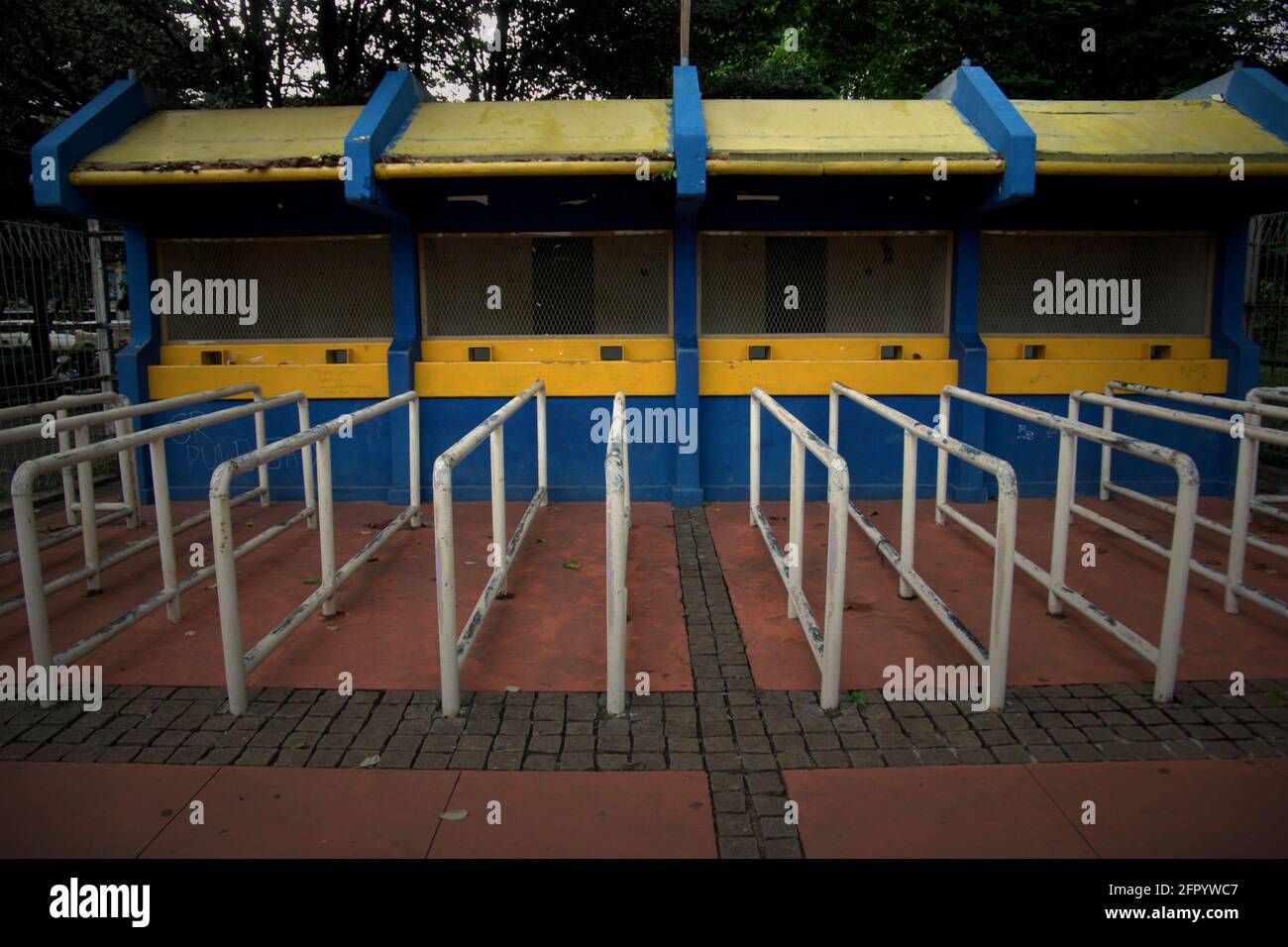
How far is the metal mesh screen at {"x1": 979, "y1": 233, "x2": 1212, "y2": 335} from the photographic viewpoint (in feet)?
24.3

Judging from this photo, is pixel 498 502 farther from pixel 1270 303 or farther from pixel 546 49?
pixel 546 49

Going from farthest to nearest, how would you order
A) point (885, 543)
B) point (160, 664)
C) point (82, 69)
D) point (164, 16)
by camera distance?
point (82, 69) < point (164, 16) < point (885, 543) < point (160, 664)

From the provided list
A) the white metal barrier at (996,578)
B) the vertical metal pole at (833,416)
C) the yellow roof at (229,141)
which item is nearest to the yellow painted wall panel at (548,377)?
the vertical metal pole at (833,416)

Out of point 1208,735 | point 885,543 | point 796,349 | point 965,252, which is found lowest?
point 1208,735

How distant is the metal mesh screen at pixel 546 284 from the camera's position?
7.37 m

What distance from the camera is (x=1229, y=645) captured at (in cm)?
421

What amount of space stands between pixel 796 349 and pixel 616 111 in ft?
8.32

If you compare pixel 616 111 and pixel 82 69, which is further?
pixel 82 69

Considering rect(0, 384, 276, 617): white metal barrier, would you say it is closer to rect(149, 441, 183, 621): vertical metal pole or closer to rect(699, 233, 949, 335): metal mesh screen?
rect(149, 441, 183, 621): vertical metal pole

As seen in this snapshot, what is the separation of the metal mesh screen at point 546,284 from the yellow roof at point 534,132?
0.89 meters

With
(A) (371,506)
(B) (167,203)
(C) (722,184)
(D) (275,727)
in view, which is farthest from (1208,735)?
(B) (167,203)

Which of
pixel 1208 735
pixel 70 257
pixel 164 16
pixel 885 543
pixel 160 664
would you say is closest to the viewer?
pixel 1208 735

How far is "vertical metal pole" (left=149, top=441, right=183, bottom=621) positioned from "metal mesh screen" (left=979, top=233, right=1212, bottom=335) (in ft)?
21.0

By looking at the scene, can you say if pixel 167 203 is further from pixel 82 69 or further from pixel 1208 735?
pixel 1208 735
